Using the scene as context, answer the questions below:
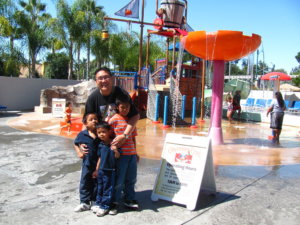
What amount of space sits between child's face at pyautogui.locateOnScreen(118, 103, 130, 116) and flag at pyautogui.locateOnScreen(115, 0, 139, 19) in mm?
9399

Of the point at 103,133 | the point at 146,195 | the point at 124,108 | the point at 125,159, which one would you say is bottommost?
the point at 146,195

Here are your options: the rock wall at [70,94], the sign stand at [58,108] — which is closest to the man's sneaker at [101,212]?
the sign stand at [58,108]

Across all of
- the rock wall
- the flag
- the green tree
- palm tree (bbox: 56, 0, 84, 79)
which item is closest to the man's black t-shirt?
the flag

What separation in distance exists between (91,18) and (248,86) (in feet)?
43.6

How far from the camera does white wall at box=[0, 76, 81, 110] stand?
16734 millimetres

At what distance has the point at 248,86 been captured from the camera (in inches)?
878

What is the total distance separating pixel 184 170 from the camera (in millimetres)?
3613

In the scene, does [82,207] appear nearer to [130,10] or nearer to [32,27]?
[130,10]

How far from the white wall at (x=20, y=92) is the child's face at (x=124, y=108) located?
15.5m

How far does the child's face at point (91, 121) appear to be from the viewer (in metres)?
3.27

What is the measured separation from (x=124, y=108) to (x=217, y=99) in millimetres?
4786

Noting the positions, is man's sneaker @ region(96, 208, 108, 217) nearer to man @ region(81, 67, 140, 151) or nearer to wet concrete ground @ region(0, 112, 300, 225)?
wet concrete ground @ region(0, 112, 300, 225)

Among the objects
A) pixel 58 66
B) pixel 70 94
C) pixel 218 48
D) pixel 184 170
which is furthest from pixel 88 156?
pixel 58 66

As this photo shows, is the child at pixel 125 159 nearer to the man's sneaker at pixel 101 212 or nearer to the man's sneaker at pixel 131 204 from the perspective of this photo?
the man's sneaker at pixel 131 204
